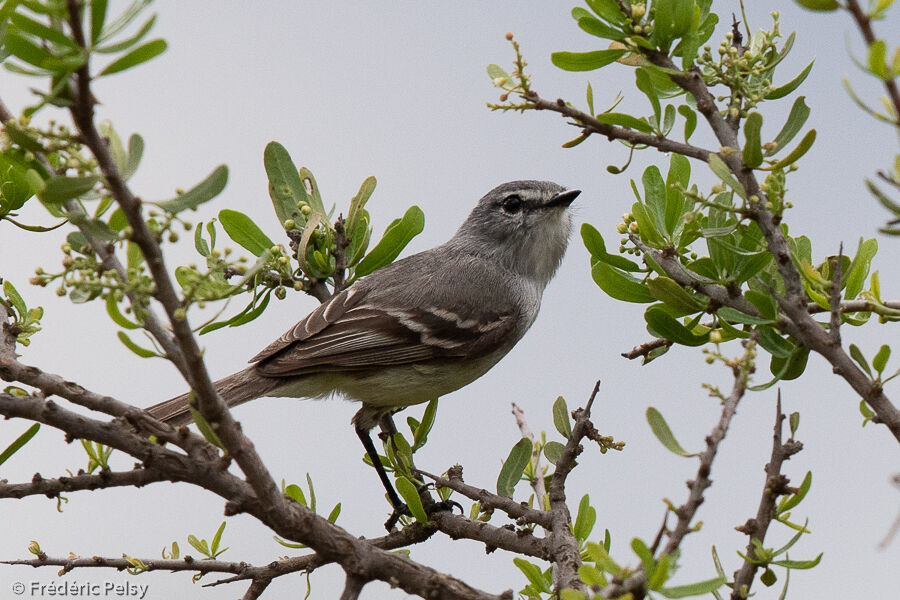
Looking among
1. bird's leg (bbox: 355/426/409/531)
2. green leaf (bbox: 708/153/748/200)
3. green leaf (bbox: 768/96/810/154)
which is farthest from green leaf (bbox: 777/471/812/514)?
bird's leg (bbox: 355/426/409/531)

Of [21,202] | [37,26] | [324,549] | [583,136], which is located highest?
[583,136]

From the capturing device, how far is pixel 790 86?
113 inches

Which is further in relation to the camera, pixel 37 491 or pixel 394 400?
pixel 394 400

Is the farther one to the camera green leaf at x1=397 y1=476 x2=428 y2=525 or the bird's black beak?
the bird's black beak

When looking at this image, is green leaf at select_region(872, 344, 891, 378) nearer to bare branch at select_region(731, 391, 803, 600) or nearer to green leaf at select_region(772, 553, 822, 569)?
bare branch at select_region(731, 391, 803, 600)

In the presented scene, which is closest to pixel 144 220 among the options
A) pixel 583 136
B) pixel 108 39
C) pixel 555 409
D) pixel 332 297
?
pixel 108 39

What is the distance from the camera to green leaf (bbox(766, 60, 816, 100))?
9.45 feet

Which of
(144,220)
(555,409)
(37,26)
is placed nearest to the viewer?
(37,26)

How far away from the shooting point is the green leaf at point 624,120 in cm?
277

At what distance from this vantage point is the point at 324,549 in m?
2.54

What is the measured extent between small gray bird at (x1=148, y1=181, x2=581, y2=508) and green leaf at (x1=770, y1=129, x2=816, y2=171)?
2.26 meters

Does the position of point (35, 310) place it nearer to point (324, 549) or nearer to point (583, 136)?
point (324, 549)

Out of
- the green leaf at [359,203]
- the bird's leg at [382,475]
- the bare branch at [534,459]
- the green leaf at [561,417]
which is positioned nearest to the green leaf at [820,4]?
the green leaf at [561,417]

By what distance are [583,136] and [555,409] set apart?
1107mm
